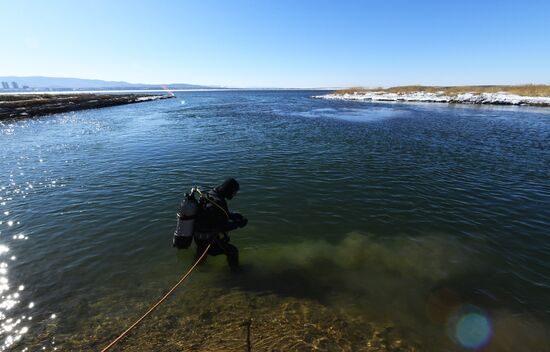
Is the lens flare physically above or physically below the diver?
below

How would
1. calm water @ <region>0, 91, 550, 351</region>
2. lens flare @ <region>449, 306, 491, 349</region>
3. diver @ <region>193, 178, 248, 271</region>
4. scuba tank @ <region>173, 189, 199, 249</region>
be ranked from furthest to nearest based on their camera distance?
diver @ <region>193, 178, 248, 271</region>
scuba tank @ <region>173, 189, 199, 249</region>
calm water @ <region>0, 91, 550, 351</region>
lens flare @ <region>449, 306, 491, 349</region>

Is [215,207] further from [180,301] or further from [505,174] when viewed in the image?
[505,174]

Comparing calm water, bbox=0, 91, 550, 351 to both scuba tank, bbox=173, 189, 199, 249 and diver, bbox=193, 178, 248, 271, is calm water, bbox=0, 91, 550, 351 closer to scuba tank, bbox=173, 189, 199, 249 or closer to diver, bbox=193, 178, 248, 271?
diver, bbox=193, 178, 248, 271

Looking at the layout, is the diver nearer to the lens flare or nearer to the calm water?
the calm water

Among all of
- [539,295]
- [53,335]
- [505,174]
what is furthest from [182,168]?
[505,174]

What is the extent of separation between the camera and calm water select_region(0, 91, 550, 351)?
6594mm

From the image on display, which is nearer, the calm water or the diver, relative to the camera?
the calm water

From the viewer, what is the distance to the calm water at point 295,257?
6594 mm

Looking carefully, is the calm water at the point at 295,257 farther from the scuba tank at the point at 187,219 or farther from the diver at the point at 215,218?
the scuba tank at the point at 187,219

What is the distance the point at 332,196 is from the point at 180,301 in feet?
29.3

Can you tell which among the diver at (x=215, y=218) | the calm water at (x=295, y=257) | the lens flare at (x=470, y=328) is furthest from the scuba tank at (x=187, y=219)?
the lens flare at (x=470, y=328)

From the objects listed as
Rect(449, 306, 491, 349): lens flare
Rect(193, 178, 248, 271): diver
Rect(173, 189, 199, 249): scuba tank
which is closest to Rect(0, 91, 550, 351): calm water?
Rect(449, 306, 491, 349): lens flare

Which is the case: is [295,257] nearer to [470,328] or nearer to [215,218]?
[215,218]

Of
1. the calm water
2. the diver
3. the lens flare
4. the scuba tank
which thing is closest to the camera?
the lens flare
